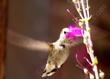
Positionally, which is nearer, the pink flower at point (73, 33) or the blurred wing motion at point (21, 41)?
the pink flower at point (73, 33)

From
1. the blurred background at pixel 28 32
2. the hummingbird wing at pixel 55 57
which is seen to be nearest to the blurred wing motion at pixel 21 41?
the blurred background at pixel 28 32

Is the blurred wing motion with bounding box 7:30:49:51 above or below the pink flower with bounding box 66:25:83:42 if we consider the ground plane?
above

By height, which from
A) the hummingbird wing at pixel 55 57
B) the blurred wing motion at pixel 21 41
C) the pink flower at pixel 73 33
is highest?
the blurred wing motion at pixel 21 41

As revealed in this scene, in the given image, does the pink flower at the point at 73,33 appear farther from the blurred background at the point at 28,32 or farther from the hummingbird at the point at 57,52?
the blurred background at the point at 28,32

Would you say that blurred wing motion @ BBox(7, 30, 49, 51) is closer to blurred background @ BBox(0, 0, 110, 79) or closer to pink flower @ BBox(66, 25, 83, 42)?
blurred background @ BBox(0, 0, 110, 79)

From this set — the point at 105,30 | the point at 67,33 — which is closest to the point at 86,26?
the point at 67,33

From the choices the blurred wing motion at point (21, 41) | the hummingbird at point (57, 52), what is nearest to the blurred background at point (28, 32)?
the blurred wing motion at point (21, 41)

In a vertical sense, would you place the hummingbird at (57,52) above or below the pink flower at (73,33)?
below

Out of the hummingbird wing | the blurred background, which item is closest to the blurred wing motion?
the blurred background

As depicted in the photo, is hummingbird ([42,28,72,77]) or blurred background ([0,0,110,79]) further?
blurred background ([0,0,110,79])

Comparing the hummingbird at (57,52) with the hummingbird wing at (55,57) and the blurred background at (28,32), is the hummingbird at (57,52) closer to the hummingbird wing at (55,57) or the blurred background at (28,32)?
the hummingbird wing at (55,57)

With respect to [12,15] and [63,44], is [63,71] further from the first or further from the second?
[63,44]
